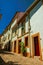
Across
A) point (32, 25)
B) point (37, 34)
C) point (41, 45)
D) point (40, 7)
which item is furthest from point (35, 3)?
point (41, 45)

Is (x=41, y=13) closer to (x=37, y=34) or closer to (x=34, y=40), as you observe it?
(x=37, y=34)

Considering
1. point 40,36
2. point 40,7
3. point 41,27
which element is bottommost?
point 40,36

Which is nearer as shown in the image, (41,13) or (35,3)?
(41,13)

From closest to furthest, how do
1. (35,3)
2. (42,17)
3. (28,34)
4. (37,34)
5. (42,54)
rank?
(42,54)
(42,17)
(37,34)
(35,3)
(28,34)

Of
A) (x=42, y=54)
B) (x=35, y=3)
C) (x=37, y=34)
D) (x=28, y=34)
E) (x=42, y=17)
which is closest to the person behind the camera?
(x=42, y=54)

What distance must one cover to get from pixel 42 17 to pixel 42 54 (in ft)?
11.2

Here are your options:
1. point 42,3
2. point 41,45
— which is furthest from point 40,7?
point 41,45

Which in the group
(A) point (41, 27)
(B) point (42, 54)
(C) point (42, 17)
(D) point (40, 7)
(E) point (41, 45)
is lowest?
(B) point (42, 54)

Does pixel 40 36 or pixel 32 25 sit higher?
pixel 32 25

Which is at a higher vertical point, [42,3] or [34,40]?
[42,3]

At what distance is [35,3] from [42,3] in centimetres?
174

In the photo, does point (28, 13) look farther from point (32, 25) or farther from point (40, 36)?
point (40, 36)

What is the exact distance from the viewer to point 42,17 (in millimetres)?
12797

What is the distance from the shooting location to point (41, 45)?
1259 centimetres
